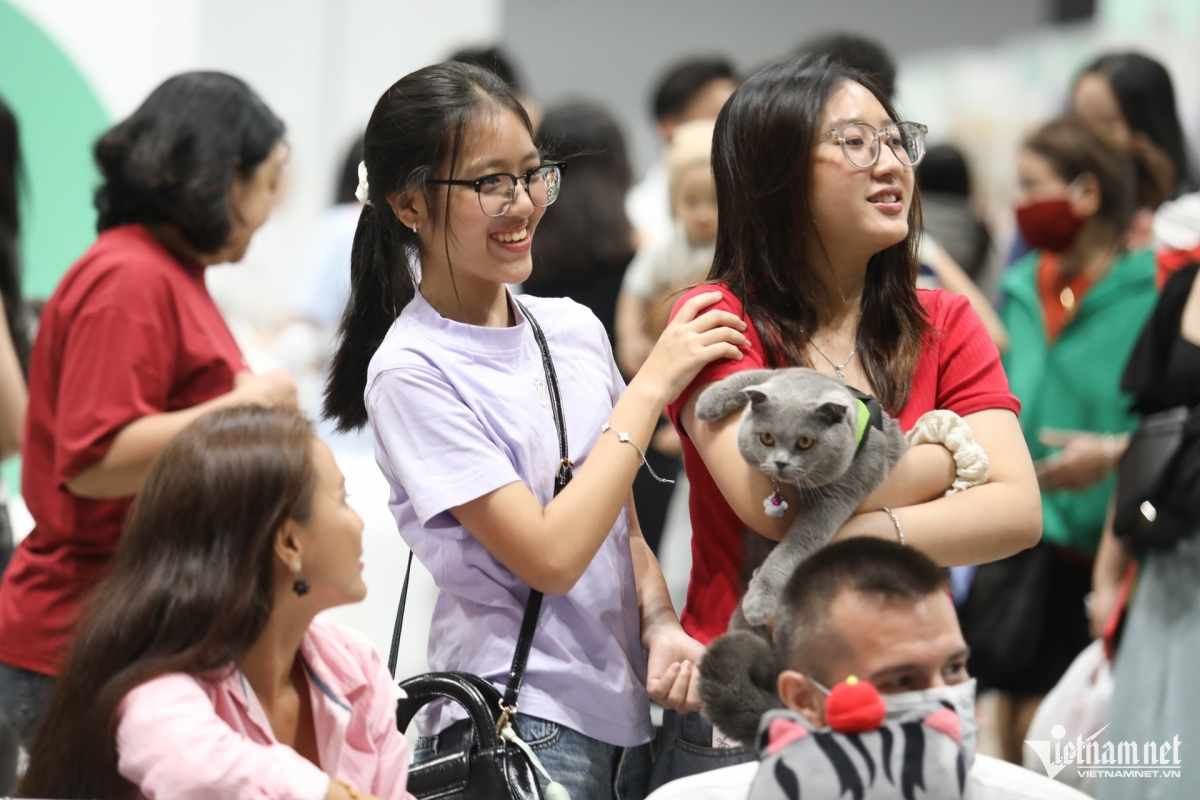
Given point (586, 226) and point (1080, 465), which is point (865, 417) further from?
point (586, 226)

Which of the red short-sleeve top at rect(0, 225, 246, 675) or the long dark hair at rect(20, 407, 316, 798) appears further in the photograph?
the red short-sleeve top at rect(0, 225, 246, 675)

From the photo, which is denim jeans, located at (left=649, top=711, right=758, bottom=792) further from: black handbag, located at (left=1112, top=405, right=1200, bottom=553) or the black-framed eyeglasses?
black handbag, located at (left=1112, top=405, right=1200, bottom=553)

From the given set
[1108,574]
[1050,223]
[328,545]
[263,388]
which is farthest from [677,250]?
[328,545]

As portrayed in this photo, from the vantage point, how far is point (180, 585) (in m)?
1.72

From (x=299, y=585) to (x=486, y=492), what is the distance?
0.93 ft

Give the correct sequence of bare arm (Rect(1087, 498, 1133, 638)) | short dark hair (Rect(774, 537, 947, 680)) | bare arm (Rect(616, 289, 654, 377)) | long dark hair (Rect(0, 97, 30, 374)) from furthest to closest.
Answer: bare arm (Rect(616, 289, 654, 377)) → bare arm (Rect(1087, 498, 1133, 638)) → long dark hair (Rect(0, 97, 30, 374)) → short dark hair (Rect(774, 537, 947, 680))

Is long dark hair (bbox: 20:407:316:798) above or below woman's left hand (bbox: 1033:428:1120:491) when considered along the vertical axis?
above

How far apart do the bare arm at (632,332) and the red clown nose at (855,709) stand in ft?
8.25

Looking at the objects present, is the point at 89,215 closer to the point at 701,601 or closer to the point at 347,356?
the point at 347,356

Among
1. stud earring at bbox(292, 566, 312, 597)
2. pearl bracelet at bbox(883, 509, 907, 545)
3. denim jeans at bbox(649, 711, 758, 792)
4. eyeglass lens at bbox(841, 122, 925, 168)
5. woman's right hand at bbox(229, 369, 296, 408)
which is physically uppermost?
eyeglass lens at bbox(841, 122, 925, 168)

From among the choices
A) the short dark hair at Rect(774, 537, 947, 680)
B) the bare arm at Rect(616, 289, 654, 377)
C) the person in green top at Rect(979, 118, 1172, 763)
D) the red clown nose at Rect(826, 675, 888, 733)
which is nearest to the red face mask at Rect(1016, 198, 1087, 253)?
the person in green top at Rect(979, 118, 1172, 763)

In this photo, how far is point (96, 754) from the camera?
166 cm

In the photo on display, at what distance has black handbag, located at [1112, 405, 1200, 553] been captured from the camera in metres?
2.94

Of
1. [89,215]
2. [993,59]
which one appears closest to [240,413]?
[89,215]
